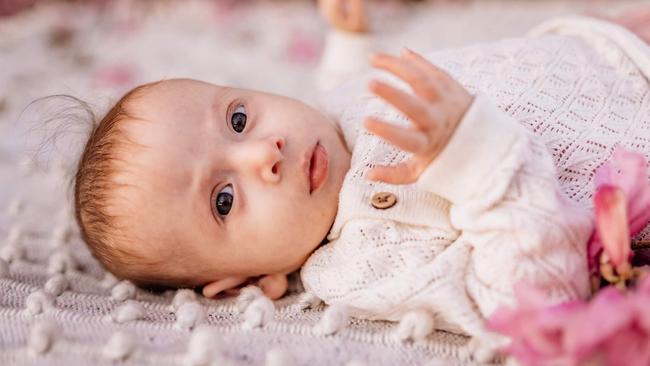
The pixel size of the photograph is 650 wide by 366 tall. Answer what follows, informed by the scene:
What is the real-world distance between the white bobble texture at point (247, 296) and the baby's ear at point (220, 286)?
0.02 m

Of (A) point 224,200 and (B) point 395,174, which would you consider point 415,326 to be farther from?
(A) point 224,200

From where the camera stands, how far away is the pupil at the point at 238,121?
108 centimetres

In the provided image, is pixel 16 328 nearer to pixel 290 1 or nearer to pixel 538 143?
pixel 538 143

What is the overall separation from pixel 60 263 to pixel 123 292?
147 mm

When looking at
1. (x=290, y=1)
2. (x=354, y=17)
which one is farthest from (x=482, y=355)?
(x=290, y=1)

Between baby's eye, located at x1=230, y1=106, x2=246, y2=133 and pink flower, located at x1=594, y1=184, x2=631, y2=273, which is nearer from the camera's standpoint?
pink flower, located at x1=594, y1=184, x2=631, y2=273

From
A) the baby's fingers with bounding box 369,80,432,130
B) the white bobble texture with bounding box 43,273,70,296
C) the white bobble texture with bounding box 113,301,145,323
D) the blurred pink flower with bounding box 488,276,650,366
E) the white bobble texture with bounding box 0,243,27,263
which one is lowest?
the white bobble texture with bounding box 0,243,27,263

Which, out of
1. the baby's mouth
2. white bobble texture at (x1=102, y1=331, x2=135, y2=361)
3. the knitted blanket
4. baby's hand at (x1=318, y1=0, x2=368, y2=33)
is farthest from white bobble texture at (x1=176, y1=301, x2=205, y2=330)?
baby's hand at (x1=318, y1=0, x2=368, y2=33)

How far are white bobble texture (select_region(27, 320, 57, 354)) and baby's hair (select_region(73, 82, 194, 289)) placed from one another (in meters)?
0.20

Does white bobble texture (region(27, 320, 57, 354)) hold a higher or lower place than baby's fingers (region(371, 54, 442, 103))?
lower

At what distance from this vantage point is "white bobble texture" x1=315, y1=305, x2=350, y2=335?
906 mm

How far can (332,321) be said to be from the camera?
0.91 meters

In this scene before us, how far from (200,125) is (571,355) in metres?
0.61

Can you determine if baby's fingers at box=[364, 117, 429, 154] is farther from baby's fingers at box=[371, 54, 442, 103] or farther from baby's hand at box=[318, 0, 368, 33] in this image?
baby's hand at box=[318, 0, 368, 33]
